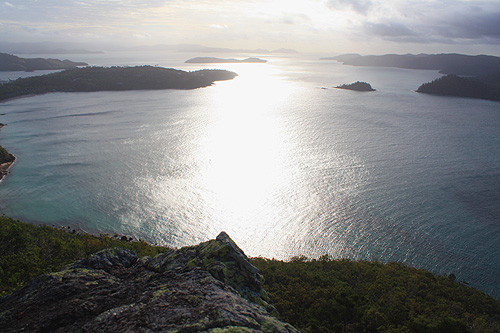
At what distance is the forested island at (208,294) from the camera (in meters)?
8.55

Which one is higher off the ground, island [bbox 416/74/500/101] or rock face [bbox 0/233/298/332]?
island [bbox 416/74/500/101]

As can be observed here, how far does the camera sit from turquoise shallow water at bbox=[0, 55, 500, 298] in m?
29.4

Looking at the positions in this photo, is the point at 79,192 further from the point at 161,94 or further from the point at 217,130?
the point at 161,94

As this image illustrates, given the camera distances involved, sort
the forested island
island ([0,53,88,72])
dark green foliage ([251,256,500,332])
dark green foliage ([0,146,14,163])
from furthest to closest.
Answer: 1. island ([0,53,88,72])
2. dark green foliage ([0,146,14,163])
3. dark green foliage ([251,256,500,332])
4. the forested island

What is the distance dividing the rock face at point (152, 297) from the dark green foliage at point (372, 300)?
4961 millimetres

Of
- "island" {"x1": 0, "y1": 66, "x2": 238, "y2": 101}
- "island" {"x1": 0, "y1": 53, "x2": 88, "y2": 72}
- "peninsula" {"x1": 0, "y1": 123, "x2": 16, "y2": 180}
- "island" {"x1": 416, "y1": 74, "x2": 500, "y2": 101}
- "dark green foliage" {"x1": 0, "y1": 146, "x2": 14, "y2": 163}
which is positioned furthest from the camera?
"island" {"x1": 0, "y1": 53, "x2": 88, "y2": 72}

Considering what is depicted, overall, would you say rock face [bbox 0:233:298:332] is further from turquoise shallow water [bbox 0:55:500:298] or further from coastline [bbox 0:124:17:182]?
coastline [bbox 0:124:17:182]

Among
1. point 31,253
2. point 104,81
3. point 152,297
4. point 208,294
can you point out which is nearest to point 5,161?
point 31,253

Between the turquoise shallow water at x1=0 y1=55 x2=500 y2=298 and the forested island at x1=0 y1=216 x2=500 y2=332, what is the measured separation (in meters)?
7.85

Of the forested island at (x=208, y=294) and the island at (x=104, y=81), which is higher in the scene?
the island at (x=104, y=81)

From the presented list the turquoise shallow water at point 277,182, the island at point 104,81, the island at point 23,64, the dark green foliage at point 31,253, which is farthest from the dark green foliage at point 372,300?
the island at point 23,64

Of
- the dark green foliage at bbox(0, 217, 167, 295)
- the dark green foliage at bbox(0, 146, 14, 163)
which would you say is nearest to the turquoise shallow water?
the dark green foliage at bbox(0, 146, 14, 163)

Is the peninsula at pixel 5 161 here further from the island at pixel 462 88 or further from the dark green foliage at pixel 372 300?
the island at pixel 462 88

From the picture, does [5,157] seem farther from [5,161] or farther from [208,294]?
[208,294]
